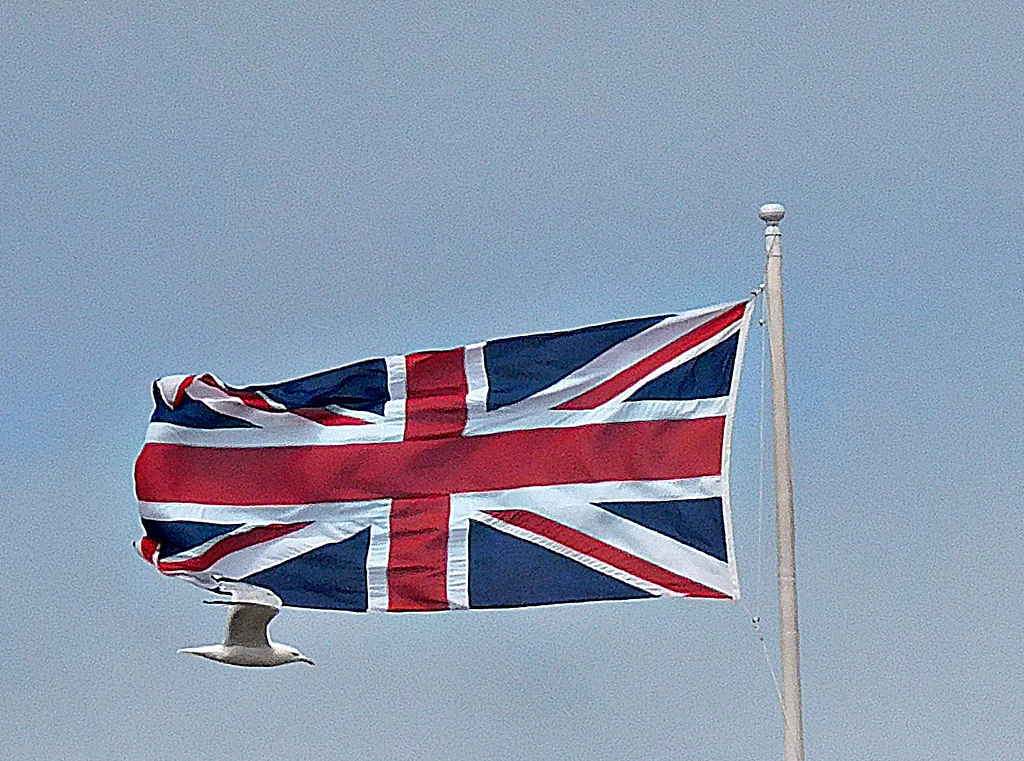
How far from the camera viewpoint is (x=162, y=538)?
2211cm

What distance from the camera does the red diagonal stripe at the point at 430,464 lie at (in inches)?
788

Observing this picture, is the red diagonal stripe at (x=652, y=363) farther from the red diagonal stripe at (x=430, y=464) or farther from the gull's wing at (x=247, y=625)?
the gull's wing at (x=247, y=625)

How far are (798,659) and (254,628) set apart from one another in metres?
5.35

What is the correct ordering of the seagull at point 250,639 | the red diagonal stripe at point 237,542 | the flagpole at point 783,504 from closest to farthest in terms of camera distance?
the flagpole at point 783,504, the seagull at point 250,639, the red diagonal stripe at point 237,542

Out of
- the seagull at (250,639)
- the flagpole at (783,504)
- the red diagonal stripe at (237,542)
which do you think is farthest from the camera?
the red diagonal stripe at (237,542)

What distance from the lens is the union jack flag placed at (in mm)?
19828

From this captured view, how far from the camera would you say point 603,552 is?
65.7 ft

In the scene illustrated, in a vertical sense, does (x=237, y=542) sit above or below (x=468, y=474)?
below

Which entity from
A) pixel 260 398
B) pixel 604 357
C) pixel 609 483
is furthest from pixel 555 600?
pixel 260 398

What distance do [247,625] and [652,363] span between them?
487cm

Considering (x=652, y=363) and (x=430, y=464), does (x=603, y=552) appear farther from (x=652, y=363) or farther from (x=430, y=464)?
(x=430, y=464)

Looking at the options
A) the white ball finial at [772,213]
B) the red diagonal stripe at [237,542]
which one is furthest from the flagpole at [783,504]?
the red diagonal stripe at [237,542]

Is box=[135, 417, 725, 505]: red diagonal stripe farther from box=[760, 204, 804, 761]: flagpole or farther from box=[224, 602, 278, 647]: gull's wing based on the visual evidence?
box=[224, 602, 278, 647]: gull's wing

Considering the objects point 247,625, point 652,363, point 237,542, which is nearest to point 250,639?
point 247,625
